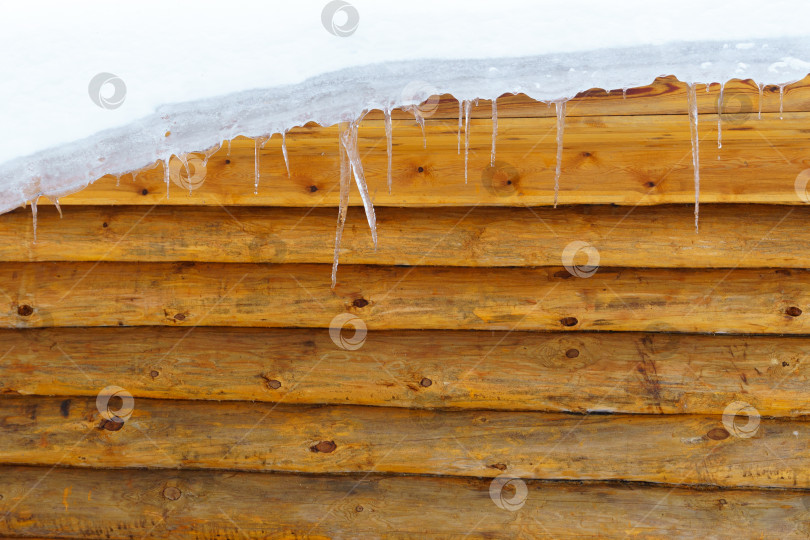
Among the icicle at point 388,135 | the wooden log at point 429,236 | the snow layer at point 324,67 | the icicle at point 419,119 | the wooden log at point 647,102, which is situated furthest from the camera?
the wooden log at point 429,236

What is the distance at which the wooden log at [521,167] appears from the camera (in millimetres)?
2371

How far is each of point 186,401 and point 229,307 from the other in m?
0.53

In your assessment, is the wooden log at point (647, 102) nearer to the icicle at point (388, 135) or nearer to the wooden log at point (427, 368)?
the icicle at point (388, 135)

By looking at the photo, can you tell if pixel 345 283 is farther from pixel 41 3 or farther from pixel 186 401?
pixel 41 3

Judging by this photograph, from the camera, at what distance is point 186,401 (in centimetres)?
300
